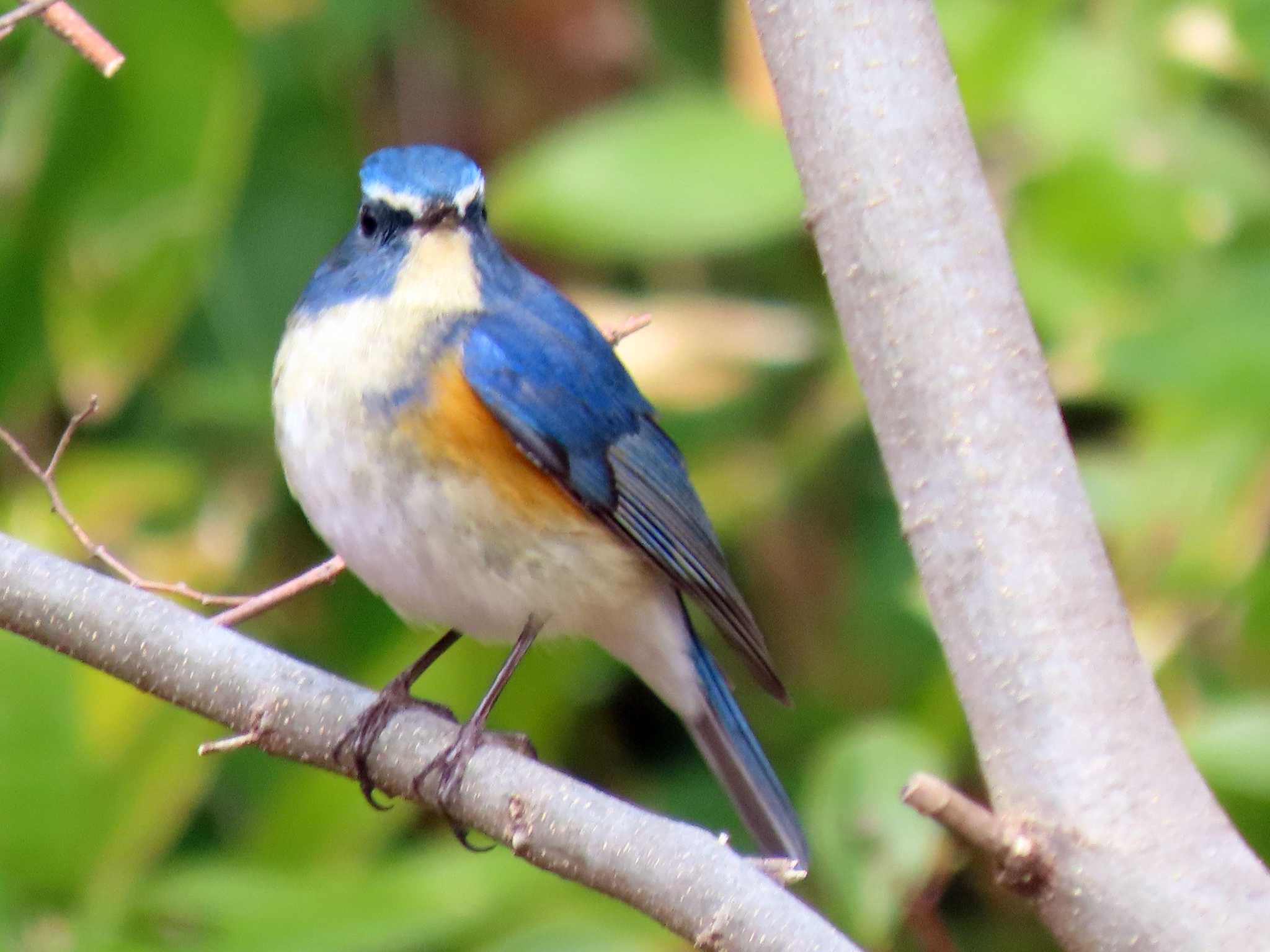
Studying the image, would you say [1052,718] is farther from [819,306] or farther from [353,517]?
[819,306]

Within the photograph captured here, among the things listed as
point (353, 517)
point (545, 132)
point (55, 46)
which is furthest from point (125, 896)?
point (545, 132)

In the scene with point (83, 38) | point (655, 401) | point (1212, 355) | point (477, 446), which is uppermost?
point (83, 38)

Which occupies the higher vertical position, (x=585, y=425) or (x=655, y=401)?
(x=585, y=425)

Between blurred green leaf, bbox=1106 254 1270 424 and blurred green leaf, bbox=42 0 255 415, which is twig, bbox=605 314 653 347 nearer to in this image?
blurred green leaf, bbox=1106 254 1270 424

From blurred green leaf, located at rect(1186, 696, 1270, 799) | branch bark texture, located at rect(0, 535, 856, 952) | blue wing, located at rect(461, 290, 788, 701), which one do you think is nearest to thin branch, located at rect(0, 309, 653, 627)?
branch bark texture, located at rect(0, 535, 856, 952)

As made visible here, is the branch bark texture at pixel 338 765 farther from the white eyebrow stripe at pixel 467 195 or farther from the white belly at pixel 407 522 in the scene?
the white eyebrow stripe at pixel 467 195

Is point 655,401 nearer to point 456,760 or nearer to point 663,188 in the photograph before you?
point 663,188

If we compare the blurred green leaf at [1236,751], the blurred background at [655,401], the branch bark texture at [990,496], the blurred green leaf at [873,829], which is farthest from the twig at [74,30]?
the blurred green leaf at [1236,751]

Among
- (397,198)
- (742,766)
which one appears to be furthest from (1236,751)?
(397,198)
